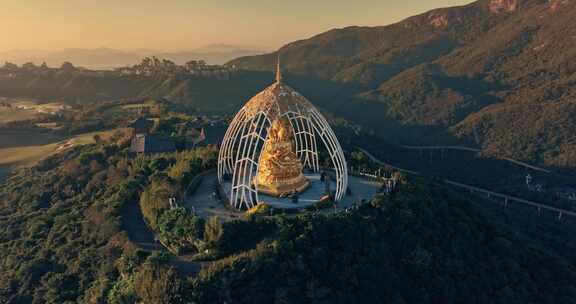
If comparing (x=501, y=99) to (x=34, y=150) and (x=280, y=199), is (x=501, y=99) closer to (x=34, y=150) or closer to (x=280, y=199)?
(x=280, y=199)

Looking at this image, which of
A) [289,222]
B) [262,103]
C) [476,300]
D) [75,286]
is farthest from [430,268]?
[75,286]

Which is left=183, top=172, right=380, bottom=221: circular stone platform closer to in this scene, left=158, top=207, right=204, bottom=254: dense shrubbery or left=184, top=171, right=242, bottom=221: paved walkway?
left=184, top=171, right=242, bottom=221: paved walkway

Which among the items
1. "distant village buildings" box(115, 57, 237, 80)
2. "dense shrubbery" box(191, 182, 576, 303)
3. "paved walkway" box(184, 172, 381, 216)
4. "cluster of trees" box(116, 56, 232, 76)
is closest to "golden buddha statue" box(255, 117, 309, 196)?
"paved walkway" box(184, 172, 381, 216)

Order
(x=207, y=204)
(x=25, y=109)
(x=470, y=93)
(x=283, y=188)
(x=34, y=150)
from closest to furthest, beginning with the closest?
(x=207, y=204)
(x=283, y=188)
(x=34, y=150)
(x=25, y=109)
(x=470, y=93)

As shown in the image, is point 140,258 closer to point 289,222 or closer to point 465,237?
point 289,222

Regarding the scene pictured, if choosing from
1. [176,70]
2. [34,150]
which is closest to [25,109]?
[34,150]

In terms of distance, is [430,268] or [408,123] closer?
[430,268]

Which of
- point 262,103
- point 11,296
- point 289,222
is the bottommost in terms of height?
point 11,296

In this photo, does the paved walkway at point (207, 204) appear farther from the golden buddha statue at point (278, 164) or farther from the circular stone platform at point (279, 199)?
the golden buddha statue at point (278, 164)
